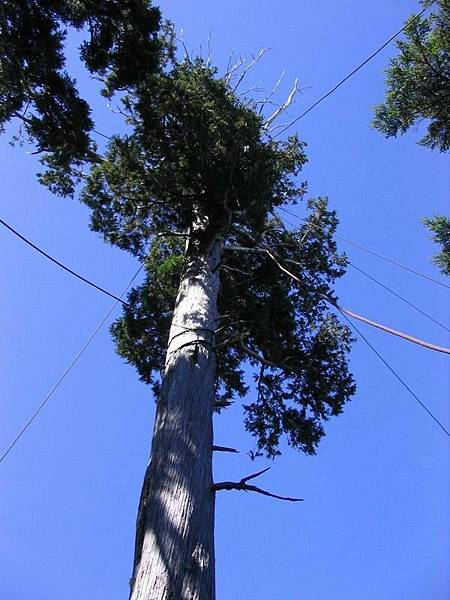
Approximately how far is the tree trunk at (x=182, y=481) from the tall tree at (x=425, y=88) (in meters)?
5.51

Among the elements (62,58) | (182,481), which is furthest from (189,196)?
(182,481)

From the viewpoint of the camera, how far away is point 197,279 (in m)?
6.59

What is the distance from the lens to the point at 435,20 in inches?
355

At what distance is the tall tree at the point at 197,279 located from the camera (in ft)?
13.8

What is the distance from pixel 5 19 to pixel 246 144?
3.24 metres

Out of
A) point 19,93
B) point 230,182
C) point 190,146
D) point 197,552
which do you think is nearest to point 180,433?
point 197,552

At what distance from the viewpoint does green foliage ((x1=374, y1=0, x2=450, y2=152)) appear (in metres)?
8.80

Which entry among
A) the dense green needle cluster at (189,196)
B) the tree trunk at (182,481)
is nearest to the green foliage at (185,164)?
the dense green needle cluster at (189,196)

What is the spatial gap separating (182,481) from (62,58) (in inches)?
229

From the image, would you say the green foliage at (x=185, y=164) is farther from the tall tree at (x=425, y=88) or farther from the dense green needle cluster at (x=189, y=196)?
the tall tree at (x=425, y=88)

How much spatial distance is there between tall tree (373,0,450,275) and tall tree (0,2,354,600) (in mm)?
1748

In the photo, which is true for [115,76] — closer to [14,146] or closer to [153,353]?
[14,146]

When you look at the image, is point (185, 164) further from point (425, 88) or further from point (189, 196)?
point (425, 88)

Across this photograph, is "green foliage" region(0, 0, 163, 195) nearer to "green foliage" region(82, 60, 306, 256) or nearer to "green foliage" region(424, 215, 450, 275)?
"green foliage" region(82, 60, 306, 256)
